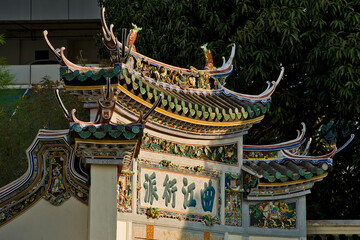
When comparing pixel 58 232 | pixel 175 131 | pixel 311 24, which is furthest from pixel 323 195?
pixel 58 232

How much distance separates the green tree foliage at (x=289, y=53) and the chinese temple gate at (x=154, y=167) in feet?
9.06

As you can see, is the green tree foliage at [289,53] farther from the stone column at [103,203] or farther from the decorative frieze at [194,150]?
the stone column at [103,203]

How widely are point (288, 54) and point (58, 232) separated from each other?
731 centimetres

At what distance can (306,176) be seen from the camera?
535 inches

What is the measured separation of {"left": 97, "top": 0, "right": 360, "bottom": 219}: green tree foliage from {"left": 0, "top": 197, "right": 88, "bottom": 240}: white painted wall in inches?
247

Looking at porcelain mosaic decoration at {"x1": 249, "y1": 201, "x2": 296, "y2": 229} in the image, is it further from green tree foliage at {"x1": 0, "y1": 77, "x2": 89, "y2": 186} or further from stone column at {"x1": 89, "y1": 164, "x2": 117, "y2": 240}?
green tree foliage at {"x1": 0, "y1": 77, "x2": 89, "y2": 186}

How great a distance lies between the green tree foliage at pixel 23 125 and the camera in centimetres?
1599

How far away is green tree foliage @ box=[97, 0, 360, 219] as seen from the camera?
16484mm

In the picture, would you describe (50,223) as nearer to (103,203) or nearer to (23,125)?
(103,203)

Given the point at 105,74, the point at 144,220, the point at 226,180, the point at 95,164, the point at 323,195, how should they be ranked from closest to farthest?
the point at 95,164
the point at 105,74
the point at 144,220
the point at 226,180
the point at 323,195

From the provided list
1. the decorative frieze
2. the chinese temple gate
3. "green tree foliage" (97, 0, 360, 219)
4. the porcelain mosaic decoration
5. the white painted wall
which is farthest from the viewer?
"green tree foliage" (97, 0, 360, 219)

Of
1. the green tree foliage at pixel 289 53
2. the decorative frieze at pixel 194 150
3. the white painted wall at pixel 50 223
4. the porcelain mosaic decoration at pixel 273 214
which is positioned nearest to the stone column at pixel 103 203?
the white painted wall at pixel 50 223

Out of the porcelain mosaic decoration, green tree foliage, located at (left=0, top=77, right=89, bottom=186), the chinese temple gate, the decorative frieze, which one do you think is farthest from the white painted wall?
green tree foliage, located at (left=0, top=77, right=89, bottom=186)

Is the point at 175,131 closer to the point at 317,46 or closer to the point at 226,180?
the point at 226,180
